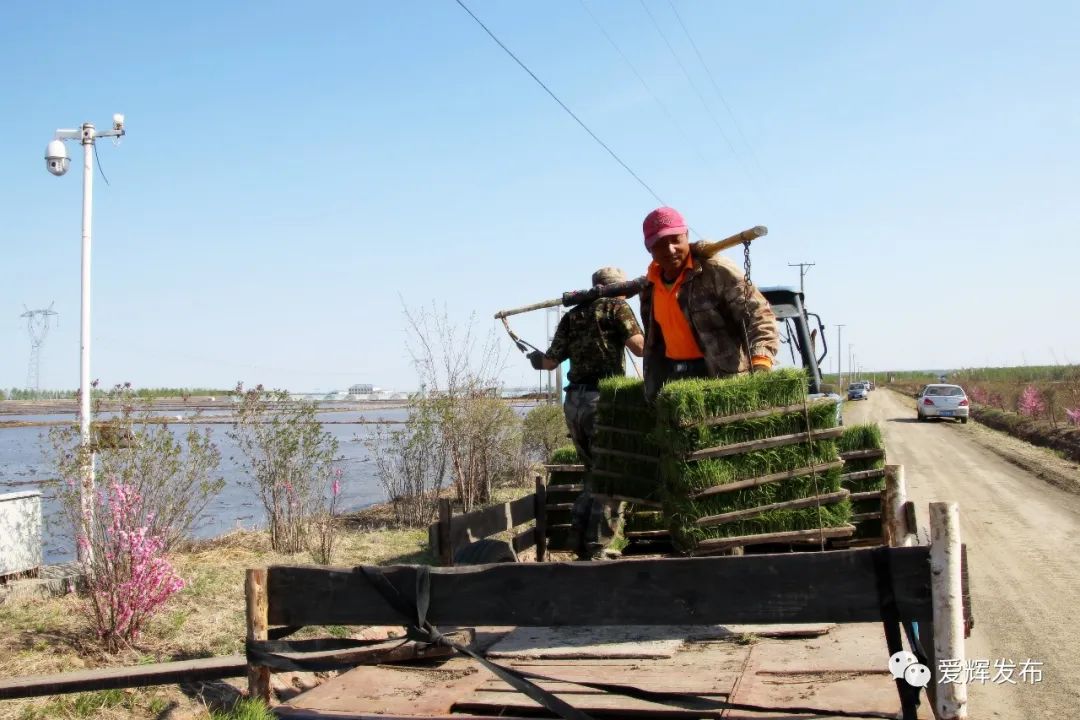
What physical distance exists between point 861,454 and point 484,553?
2.57 metres

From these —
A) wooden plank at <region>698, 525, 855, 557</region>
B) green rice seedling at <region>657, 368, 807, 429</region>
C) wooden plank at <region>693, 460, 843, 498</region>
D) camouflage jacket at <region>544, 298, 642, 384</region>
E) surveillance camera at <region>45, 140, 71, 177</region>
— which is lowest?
wooden plank at <region>698, 525, 855, 557</region>

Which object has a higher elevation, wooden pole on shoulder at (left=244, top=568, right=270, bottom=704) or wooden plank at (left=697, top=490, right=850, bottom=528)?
wooden plank at (left=697, top=490, right=850, bottom=528)

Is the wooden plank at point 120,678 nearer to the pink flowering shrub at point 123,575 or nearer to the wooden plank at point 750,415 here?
the pink flowering shrub at point 123,575

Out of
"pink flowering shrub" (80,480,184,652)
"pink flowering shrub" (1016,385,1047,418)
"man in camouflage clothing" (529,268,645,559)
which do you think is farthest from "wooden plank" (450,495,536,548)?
"pink flowering shrub" (1016,385,1047,418)

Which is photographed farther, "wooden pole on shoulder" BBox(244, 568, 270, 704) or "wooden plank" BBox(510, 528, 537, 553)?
"wooden plank" BBox(510, 528, 537, 553)

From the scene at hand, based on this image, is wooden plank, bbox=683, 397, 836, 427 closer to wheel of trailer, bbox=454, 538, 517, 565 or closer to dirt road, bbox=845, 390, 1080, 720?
dirt road, bbox=845, 390, 1080, 720

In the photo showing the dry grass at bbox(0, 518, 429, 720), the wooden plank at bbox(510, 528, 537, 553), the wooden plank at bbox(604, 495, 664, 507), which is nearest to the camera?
the dry grass at bbox(0, 518, 429, 720)

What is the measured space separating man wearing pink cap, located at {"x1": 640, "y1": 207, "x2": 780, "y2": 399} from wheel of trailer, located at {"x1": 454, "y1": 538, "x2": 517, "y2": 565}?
1.40 m

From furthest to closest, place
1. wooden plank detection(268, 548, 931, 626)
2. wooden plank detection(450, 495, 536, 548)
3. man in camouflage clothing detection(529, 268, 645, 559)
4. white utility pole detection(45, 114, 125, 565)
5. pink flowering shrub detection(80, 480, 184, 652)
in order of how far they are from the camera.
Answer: white utility pole detection(45, 114, 125, 565), man in camouflage clothing detection(529, 268, 645, 559), wooden plank detection(450, 495, 536, 548), pink flowering shrub detection(80, 480, 184, 652), wooden plank detection(268, 548, 931, 626)

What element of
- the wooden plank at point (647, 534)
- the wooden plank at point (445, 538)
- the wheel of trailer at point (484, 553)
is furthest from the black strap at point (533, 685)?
the wooden plank at point (647, 534)

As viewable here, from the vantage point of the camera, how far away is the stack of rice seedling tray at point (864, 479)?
5.88 meters

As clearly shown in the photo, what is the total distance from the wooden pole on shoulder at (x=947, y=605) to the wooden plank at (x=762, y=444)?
69.6 inches

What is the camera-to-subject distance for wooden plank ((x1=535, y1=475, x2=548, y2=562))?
7.28 m

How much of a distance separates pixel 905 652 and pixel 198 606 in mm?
5873
